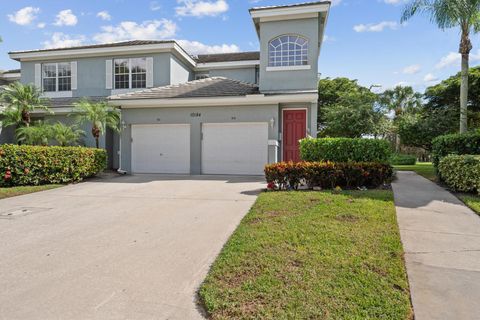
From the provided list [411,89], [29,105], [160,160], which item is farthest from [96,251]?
[411,89]

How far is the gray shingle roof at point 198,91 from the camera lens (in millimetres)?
13898

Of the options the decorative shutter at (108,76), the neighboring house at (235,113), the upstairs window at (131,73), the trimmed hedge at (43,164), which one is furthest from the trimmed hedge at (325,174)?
the decorative shutter at (108,76)

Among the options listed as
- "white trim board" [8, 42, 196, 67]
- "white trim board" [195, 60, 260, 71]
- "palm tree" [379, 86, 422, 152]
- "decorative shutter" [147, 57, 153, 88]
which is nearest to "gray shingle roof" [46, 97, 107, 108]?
"white trim board" [8, 42, 196, 67]

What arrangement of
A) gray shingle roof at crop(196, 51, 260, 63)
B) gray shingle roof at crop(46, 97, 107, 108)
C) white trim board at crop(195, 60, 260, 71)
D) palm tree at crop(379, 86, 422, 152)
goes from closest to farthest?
gray shingle roof at crop(46, 97, 107, 108), white trim board at crop(195, 60, 260, 71), gray shingle roof at crop(196, 51, 260, 63), palm tree at crop(379, 86, 422, 152)

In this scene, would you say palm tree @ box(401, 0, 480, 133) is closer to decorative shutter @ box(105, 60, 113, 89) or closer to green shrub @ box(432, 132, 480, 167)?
green shrub @ box(432, 132, 480, 167)

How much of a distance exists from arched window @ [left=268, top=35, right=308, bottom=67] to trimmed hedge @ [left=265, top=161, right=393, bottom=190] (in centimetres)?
653

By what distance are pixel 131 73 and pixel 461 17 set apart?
15679mm

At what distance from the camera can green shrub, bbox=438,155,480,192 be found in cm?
801

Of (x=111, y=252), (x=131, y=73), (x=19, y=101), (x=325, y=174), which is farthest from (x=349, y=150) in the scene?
(x=19, y=101)

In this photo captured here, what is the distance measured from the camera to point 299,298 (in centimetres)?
320

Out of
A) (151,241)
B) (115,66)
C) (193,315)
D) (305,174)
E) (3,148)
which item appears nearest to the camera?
(193,315)

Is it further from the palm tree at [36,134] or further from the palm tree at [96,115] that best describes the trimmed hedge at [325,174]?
the palm tree at [36,134]

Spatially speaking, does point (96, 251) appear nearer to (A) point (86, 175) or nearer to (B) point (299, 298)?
(B) point (299, 298)

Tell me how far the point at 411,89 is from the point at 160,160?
113ft
